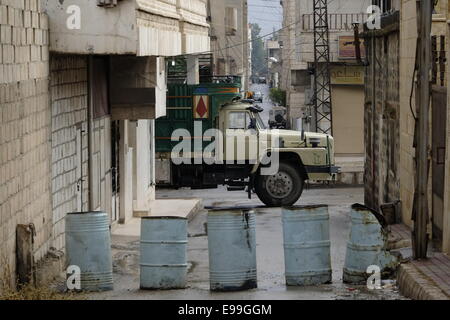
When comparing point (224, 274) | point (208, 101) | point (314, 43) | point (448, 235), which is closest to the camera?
point (224, 274)

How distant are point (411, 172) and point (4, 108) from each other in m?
8.24

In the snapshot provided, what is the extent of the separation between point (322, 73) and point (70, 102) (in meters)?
30.2

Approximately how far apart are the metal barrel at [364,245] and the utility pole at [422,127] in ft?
2.08

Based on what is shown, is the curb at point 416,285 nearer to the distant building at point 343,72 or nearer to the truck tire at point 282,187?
the truck tire at point 282,187

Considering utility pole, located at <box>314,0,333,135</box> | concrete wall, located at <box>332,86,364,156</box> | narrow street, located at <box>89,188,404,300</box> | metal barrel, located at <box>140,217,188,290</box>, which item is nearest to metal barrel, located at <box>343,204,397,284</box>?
narrow street, located at <box>89,188,404,300</box>

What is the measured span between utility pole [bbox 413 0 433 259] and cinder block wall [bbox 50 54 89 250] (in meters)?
4.79

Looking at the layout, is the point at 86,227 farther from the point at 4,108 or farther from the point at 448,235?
the point at 448,235

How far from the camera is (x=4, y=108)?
11727 millimetres

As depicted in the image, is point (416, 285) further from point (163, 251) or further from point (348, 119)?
point (348, 119)

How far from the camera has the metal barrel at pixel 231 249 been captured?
12.4 metres

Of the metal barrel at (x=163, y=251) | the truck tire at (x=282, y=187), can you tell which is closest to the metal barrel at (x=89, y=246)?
the metal barrel at (x=163, y=251)

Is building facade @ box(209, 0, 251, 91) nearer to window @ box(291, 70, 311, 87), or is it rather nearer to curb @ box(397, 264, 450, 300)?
window @ box(291, 70, 311, 87)

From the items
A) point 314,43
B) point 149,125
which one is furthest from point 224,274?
point 314,43

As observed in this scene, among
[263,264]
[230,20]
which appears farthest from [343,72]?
[263,264]
